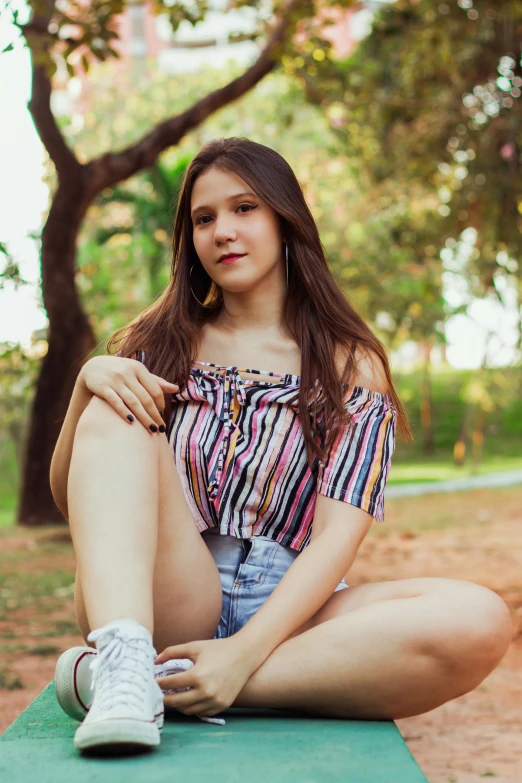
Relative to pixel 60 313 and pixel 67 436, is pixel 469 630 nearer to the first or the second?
pixel 67 436

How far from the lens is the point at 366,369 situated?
237cm

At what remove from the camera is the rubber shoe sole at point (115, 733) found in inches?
60.1

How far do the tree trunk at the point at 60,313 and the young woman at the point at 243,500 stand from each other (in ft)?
21.3

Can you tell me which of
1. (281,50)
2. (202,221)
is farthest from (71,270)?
(202,221)

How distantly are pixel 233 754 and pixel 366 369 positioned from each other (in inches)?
41.8

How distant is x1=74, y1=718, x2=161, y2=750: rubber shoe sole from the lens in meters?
Answer: 1.53

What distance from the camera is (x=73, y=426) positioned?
6.86 ft

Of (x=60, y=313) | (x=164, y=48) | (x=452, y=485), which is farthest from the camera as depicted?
(x=164, y=48)

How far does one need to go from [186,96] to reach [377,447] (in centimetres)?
2073

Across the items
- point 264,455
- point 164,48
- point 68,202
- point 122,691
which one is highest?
point 164,48

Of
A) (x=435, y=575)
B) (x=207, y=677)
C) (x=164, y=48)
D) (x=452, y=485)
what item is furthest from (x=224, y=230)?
(x=164, y=48)

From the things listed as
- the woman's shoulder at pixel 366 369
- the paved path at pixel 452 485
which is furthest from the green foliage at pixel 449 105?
the paved path at pixel 452 485

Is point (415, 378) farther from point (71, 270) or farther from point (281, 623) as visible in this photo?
point (281, 623)

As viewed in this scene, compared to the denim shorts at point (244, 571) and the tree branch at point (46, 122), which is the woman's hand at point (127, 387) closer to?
the denim shorts at point (244, 571)
